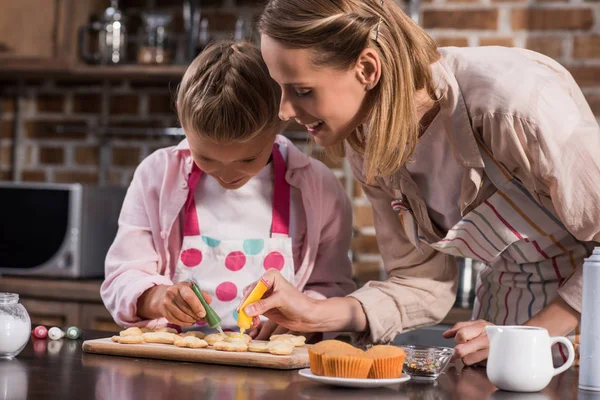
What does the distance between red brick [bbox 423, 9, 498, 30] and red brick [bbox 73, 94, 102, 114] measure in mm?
1164

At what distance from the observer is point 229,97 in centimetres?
147

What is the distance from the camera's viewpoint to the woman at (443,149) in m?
1.25

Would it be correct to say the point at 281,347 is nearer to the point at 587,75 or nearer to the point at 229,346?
the point at 229,346

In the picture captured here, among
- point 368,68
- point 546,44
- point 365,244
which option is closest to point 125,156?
point 365,244

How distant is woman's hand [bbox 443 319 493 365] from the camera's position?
1.25 m

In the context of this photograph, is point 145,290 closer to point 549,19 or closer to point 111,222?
point 111,222

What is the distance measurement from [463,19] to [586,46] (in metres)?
0.35

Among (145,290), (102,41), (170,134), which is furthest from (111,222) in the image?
(145,290)

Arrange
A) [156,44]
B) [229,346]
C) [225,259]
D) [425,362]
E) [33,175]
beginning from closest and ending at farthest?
[425,362], [229,346], [225,259], [156,44], [33,175]

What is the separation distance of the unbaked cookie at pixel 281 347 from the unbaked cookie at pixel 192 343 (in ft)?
0.32

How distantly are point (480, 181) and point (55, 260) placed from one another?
4.97ft

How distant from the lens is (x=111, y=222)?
2564 mm

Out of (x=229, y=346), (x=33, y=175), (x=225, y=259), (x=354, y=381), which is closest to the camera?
(x=354, y=381)

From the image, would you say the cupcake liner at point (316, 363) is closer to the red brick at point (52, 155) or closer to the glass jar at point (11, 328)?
the glass jar at point (11, 328)
